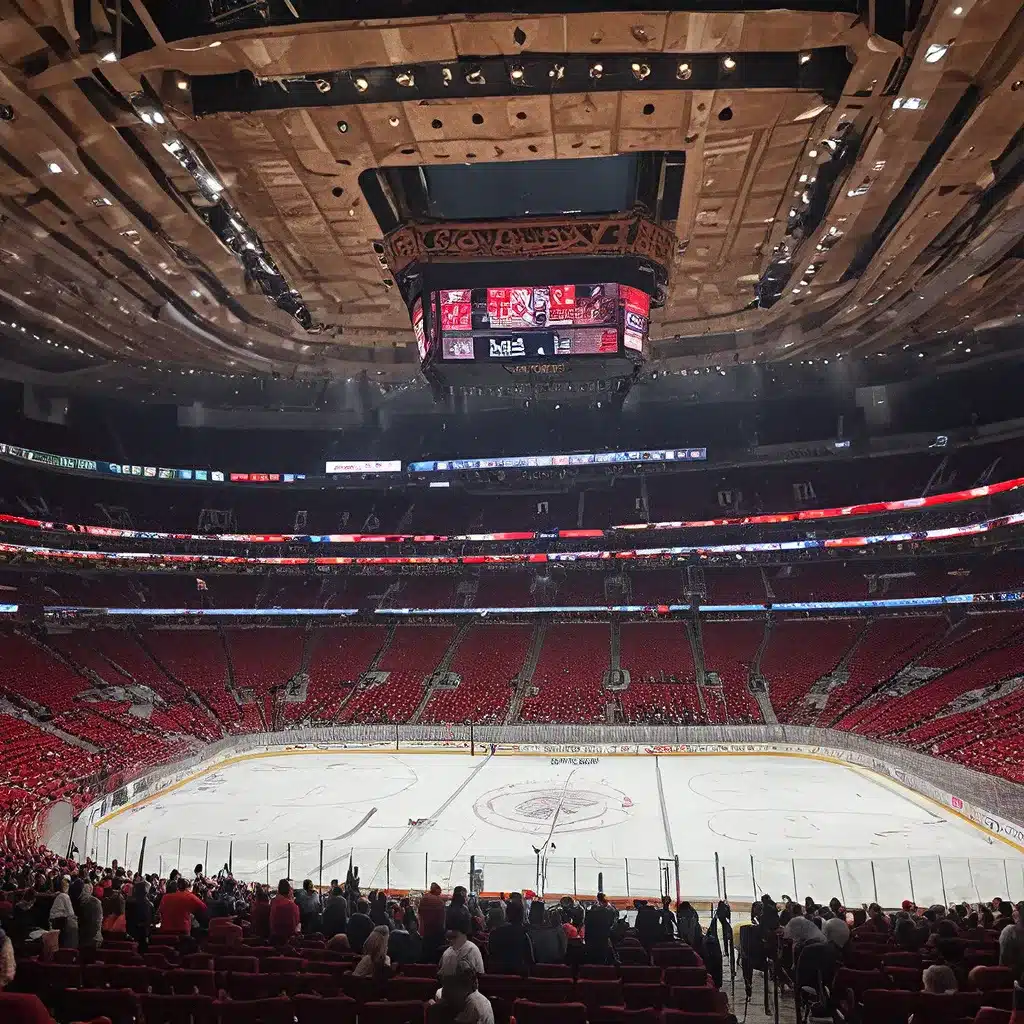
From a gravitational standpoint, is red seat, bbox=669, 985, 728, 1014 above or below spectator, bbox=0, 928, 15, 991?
below

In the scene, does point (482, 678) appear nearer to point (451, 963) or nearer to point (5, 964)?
point (451, 963)

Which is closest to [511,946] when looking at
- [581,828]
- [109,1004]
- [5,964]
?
[109,1004]

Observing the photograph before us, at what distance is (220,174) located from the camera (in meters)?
20.0

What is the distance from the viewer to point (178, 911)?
29.6 ft

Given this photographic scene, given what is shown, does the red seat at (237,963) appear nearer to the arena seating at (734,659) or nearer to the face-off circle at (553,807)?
the face-off circle at (553,807)

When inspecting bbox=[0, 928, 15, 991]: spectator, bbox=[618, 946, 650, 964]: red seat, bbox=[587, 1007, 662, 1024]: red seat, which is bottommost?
bbox=[618, 946, 650, 964]: red seat

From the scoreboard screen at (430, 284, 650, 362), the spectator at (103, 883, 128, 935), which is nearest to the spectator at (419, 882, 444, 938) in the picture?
the spectator at (103, 883, 128, 935)

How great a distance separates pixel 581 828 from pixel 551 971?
16.4 m

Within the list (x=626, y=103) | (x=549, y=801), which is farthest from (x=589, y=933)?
(x=549, y=801)

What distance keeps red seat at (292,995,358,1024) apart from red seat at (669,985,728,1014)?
265 centimetres

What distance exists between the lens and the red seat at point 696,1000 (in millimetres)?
6652

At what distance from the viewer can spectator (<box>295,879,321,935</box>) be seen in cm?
1004

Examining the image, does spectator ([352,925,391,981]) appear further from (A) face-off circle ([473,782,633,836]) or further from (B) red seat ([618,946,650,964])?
(A) face-off circle ([473,782,633,836])

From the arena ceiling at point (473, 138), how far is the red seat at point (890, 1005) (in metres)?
14.3
